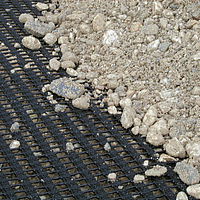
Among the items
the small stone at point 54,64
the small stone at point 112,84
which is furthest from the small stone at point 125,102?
the small stone at point 54,64

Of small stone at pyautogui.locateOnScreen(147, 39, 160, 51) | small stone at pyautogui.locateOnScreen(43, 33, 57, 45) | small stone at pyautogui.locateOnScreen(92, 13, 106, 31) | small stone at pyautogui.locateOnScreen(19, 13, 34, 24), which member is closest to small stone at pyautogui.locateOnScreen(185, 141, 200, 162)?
small stone at pyautogui.locateOnScreen(147, 39, 160, 51)

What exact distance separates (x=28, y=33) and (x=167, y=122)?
1077 mm

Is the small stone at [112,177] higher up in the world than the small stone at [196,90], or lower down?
lower down

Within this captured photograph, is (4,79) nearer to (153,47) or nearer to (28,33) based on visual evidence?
(28,33)

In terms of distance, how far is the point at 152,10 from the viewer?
1.97 metres

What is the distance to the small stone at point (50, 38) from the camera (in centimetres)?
198

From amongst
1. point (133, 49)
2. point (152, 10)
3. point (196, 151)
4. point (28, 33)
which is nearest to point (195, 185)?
point (196, 151)

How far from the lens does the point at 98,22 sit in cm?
199

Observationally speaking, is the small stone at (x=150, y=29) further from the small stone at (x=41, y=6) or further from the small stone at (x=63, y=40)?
the small stone at (x=41, y=6)

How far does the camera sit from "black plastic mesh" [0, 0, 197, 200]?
137 cm

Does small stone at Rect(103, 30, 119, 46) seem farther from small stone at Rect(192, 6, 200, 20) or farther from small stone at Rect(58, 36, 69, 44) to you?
small stone at Rect(192, 6, 200, 20)

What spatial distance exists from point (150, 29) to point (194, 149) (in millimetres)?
799

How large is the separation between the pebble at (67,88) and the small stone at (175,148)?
553mm

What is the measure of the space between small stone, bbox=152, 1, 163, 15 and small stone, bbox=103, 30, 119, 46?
0.29m
